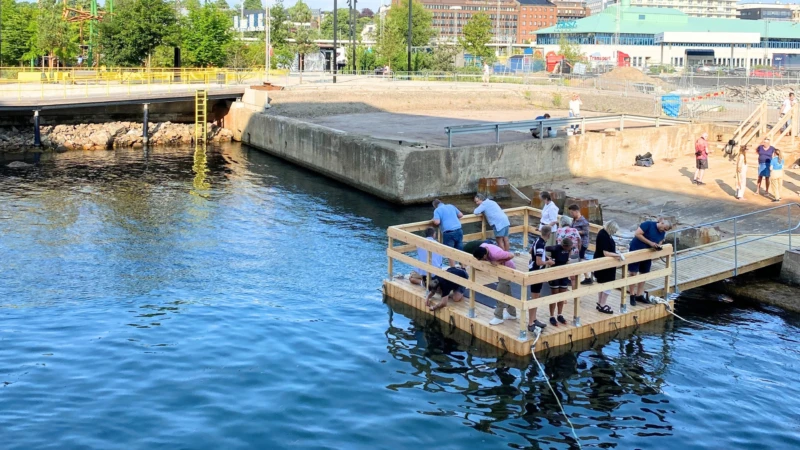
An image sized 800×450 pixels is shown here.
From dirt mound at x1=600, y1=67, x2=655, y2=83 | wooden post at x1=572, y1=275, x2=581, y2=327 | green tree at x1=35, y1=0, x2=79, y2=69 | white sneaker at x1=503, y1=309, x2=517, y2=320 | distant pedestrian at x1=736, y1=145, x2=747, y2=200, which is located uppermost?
green tree at x1=35, y1=0, x2=79, y2=69

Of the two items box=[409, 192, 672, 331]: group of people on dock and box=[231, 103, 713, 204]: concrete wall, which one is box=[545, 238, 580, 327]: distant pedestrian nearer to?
box=[409, 192, 672, 331]: group of people on dock

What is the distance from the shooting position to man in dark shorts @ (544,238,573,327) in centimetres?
1489

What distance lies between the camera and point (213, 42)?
2601 inches

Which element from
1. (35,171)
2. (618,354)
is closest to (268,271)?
(618,354)

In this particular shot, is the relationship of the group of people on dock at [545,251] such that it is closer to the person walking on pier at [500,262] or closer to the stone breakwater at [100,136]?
the person walking on pier at [500,262]

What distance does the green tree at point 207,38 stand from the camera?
66.0 meters

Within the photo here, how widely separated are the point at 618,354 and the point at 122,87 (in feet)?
129

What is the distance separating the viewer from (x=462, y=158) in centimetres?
3014

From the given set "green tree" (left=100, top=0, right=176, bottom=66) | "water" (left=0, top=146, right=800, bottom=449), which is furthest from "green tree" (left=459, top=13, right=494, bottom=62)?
"water" (left=0, top=146, right=800, bottom=449)

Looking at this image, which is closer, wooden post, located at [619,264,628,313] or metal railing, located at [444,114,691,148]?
wooden post, located at [619,264,628,313]

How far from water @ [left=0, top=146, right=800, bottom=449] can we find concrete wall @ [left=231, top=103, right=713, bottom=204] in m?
6.19

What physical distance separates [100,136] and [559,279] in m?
34.2

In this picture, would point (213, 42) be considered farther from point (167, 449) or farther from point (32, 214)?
point (167, 449)

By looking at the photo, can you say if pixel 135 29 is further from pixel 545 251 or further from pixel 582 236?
pixel 545 251
